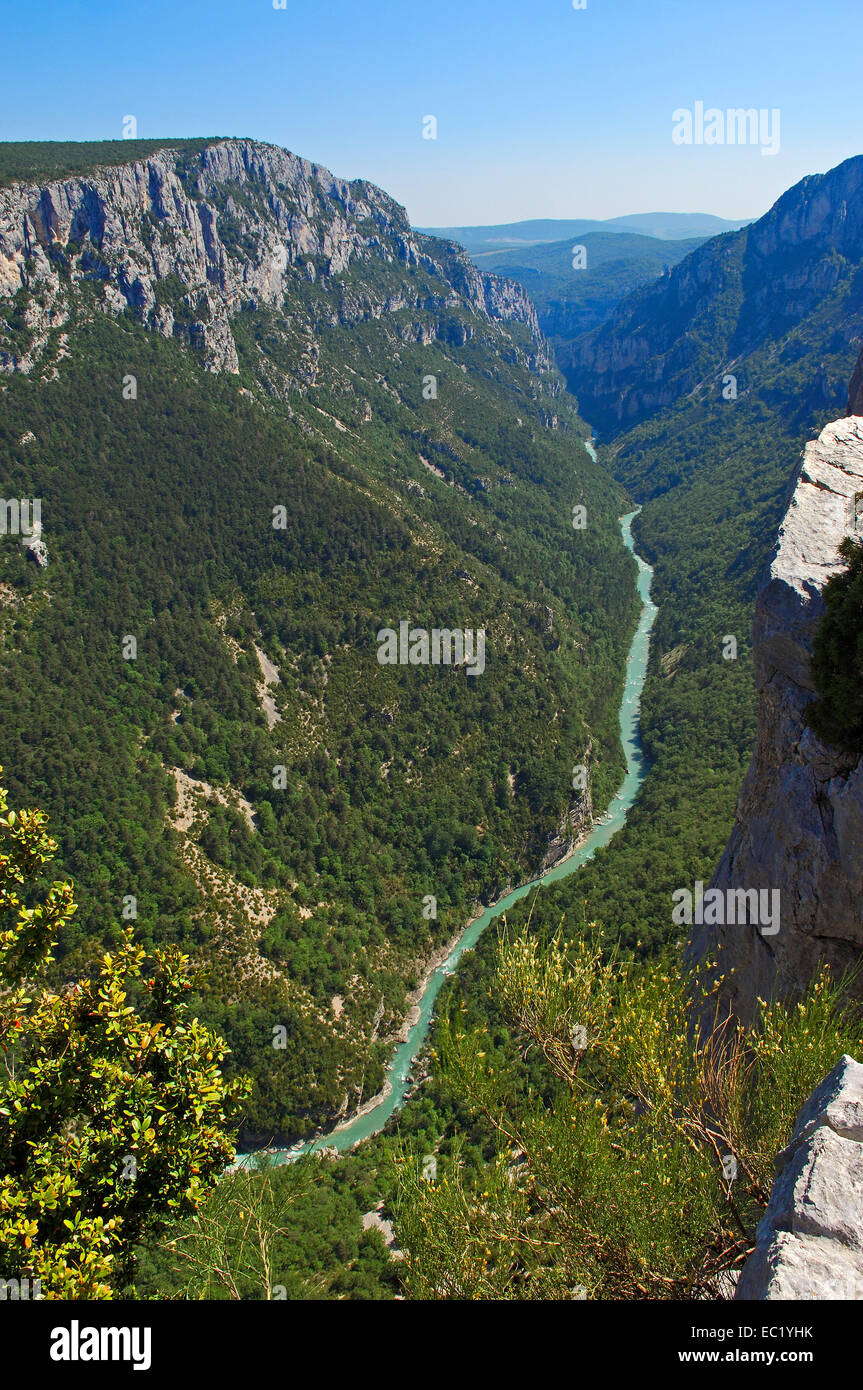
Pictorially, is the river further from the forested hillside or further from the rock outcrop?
the rock outcrop

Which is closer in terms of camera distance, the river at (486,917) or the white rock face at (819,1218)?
the white rock face at (819,1218)

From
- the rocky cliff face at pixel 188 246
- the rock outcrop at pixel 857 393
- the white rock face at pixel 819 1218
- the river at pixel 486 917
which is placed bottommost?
the river at pixel 486 917

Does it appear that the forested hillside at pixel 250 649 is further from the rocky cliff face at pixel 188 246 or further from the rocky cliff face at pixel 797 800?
the rocky cliff face at pixel 797 800

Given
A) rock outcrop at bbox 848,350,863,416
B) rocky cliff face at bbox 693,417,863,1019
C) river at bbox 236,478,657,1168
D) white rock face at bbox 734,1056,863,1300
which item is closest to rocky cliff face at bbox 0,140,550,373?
river at bbox 236,478,657,1168

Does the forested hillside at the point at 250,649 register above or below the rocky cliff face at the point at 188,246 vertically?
below

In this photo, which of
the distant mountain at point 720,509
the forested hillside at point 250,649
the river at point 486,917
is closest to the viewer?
the river at point 486,917

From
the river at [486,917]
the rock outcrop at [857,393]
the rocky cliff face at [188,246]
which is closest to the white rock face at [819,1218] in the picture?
the river at [486,917]

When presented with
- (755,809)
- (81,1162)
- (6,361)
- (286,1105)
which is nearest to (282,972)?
(286,1105)
